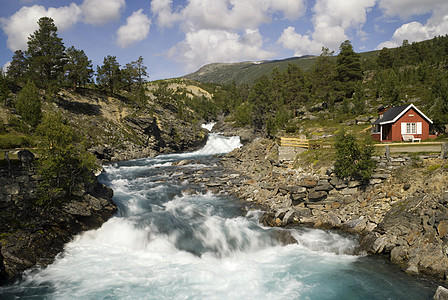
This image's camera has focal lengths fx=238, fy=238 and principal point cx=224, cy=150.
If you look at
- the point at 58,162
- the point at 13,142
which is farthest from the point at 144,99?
the point at 58,162

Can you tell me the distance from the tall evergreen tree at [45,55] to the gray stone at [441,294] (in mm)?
69764

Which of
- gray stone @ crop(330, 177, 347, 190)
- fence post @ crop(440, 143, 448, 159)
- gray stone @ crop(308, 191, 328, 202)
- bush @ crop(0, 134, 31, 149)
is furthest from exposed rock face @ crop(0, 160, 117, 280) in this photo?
fence post @ crop(440, 143, 448, 159)

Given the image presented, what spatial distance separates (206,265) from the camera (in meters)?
15.2

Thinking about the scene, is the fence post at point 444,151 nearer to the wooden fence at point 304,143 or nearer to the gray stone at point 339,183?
the gray stone at point 339,183

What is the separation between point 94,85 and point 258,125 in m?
55.0

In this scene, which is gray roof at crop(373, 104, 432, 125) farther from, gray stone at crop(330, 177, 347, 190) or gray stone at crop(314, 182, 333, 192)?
gray stone at crop(314, 182, 333, 192)

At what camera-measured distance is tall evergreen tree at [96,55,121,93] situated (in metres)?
74.1

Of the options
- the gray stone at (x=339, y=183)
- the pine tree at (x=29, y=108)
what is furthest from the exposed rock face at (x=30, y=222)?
the pine tree at (x=29, y=108)

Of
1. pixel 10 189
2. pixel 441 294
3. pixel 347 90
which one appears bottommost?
pixel 441 294

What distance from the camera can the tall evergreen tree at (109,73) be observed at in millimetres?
74062

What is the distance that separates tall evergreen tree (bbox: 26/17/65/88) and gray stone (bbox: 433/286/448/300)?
69.8m

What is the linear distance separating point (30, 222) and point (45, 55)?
5858 centimetres

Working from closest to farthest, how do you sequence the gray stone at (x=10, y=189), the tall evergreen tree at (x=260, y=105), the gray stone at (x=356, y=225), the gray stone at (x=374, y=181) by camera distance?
the gray stone at (x=10, y=189)
the gray stone at (x=356, y=225)
the gray stone at (x=374, y=181)
the tall evergreen tree at (x=260, y=105)

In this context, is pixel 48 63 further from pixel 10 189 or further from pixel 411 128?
pixel 411 128
